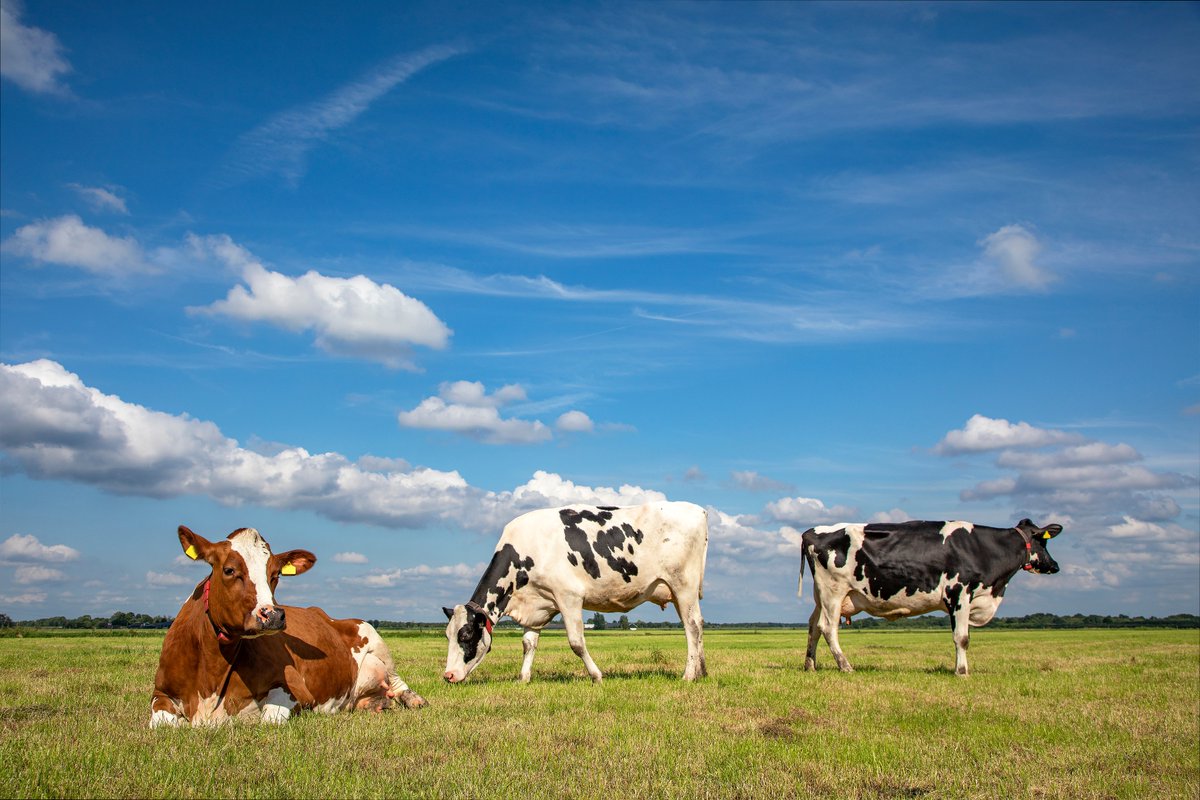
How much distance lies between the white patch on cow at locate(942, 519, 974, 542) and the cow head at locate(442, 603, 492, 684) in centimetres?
1133

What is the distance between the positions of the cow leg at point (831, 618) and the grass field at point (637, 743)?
343 centimetres

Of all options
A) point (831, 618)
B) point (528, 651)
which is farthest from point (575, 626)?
point (831, 618)

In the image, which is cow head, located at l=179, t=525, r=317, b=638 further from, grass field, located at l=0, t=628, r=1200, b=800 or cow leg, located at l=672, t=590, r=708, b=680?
cow leg, located at l=672, t=590, r=708, b=680

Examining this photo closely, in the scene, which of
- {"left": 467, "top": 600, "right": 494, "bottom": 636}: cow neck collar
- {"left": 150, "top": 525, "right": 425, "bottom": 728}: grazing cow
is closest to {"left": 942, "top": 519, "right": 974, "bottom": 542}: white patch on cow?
{"left": 467, "top": 600, "right": 494, "bottom": 636}: cow neck collar

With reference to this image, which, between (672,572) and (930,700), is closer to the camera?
(930,700)

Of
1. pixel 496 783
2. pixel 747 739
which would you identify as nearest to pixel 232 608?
pixel 496 783

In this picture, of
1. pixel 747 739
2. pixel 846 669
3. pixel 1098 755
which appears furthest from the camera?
pixel 846 669

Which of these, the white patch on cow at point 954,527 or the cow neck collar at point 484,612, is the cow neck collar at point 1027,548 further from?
the cow neck collar at point 484,612

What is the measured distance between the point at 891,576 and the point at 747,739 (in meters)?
12.3

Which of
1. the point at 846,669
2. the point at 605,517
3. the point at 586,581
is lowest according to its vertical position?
the point at 846,669

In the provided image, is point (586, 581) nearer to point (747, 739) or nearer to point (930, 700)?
point (930, 700)

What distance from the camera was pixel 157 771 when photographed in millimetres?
6398

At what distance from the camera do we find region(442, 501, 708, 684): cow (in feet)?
56.9

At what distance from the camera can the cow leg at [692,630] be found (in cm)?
1659
